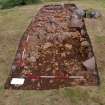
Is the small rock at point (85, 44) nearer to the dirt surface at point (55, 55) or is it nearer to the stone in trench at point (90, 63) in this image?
the dirt surface at point (55, 55)

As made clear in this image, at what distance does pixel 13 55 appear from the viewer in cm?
953

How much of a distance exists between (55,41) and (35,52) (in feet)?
3.35

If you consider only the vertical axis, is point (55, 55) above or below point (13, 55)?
below

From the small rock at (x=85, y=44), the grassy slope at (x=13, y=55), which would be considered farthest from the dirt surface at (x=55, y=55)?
the grassy slope at (x=13, y=55)

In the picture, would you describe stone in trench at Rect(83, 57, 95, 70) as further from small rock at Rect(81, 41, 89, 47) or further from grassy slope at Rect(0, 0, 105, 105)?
small rock at Rect(81, 41, 89, 47)

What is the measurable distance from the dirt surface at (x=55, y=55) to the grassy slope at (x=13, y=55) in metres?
0.20

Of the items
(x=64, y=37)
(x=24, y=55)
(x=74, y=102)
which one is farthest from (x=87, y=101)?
(x=64, y=37)

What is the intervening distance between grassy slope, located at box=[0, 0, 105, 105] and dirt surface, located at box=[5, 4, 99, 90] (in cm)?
20

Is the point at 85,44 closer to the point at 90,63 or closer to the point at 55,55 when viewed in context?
the point at 55,55

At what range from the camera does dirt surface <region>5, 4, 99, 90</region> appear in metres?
8.23

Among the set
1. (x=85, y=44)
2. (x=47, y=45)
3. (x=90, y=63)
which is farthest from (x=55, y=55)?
(x=90, y=63)

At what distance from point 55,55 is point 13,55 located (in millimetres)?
1256

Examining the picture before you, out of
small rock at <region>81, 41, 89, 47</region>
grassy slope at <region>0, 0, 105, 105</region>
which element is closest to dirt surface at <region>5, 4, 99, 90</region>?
small rock at <region>81, 41, 89, 47</region>

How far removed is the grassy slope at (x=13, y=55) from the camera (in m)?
7.41
